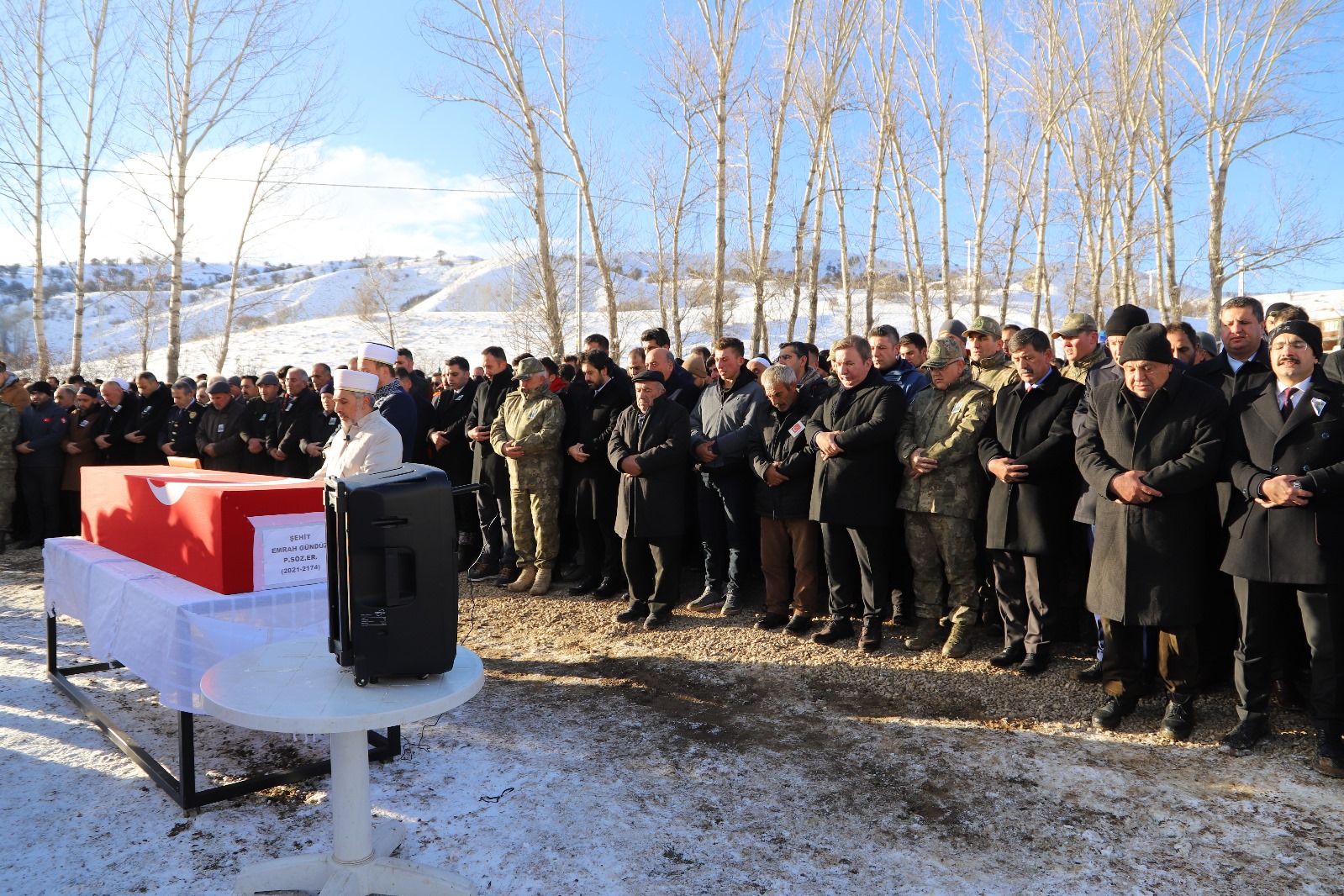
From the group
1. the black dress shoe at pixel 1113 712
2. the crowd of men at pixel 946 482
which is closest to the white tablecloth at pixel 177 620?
the crowd of men at pixel 946 482

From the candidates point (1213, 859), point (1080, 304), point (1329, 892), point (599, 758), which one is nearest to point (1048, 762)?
point (1213, 859)

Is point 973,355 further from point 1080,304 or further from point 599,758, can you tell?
point 1080,304

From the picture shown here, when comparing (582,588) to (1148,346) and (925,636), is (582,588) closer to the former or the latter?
(925,636)

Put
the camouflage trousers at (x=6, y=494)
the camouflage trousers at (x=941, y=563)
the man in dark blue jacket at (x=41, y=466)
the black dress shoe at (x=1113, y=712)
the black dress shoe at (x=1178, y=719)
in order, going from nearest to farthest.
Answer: the black dress shoe at (x=1178, y=719)
the black dress shoe at (x=1113, y=712)
the camouflage trousers at (x=941, y=563)
the camouflage trousers at (x=6, y=494)
the man in dark blue jacket at (x=41, y=466)

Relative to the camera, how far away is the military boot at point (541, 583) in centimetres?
720

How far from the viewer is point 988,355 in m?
5.73

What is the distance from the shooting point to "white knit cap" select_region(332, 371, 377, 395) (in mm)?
3977

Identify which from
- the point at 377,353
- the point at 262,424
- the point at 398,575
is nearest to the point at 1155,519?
the point at 398,575

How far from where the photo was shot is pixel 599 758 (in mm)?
3984

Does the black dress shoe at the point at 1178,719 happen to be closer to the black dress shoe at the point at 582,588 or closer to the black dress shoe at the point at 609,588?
the black dress shoe at the point at 609,588

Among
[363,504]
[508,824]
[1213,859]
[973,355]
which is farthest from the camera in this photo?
[973,355]

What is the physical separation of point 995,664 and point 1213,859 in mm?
2066

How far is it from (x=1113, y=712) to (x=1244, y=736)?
1.80ft

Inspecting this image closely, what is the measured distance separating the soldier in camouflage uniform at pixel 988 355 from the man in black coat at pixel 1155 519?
1247 millimetres
